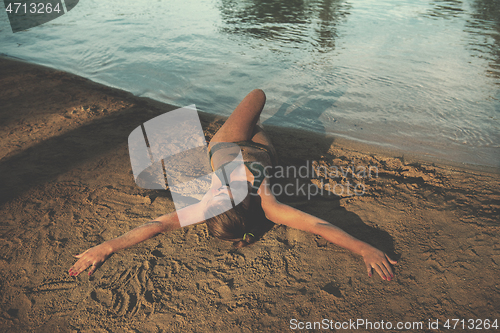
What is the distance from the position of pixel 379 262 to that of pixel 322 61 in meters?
5.94

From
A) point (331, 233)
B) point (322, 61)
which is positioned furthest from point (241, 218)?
point (322, 61)

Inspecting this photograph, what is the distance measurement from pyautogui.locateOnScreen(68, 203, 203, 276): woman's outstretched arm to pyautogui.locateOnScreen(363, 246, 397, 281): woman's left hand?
162cm

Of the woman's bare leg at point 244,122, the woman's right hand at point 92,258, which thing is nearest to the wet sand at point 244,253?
the woman's right hand at point 92,258

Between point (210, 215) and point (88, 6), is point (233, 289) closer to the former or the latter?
point (210, 215)

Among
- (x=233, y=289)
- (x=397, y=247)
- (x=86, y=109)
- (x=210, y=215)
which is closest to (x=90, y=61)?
(x=86, y=109)

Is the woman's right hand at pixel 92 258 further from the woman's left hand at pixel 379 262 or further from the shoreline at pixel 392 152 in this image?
the shoreline at pixel 392 152

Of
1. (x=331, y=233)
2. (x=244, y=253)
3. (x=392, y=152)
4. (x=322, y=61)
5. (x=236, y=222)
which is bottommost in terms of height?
(x=244, y=253)

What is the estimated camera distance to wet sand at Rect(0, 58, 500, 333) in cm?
226

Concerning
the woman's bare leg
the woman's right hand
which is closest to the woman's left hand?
the woman's bare leg

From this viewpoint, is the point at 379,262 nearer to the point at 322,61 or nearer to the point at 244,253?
the point at 244,253

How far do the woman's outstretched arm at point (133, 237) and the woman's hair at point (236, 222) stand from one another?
313 millimetres

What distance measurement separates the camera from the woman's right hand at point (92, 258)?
2.59m

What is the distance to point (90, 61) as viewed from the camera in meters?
7.94

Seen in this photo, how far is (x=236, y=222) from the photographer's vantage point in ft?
8.66
